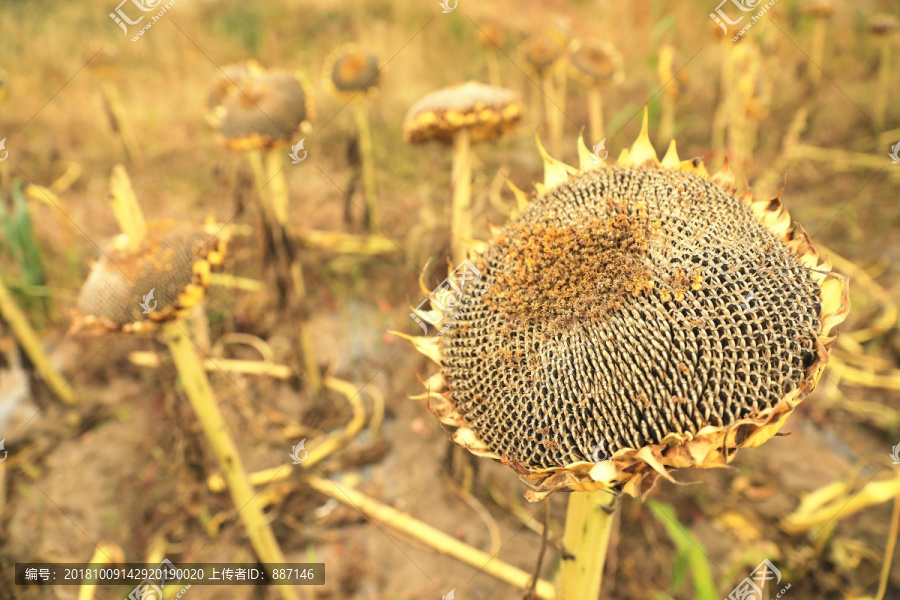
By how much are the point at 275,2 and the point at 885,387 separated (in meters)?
13.3

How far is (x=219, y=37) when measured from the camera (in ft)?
37.0

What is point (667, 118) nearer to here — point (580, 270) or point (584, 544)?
point (580, 270)

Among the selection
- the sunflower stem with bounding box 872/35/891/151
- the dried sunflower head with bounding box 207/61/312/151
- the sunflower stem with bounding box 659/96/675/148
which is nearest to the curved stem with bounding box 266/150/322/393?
the dried sunflower head with bounding box 207/61/312/151

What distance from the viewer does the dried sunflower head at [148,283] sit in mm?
2242

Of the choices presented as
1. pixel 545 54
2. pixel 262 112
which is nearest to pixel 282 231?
pixel 262 112

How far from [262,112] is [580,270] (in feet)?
9.30

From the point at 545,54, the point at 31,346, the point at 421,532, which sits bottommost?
the point at 421,532

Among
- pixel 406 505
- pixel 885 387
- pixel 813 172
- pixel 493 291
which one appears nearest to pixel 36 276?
pixel 406 505

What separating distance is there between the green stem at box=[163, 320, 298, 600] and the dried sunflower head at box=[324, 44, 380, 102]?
2851 millimetres

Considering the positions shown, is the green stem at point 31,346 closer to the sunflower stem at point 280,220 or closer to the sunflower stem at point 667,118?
the sunflower stem at point 280,220

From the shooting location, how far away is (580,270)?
1307 mm

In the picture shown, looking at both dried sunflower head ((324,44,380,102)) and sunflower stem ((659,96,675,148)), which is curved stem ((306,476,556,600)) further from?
sunflower stem ((659,96,675,148))

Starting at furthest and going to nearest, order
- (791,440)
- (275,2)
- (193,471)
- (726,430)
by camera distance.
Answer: (275,2), (791,440), (193,471), (726,430)

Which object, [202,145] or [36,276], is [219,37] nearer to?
[202,145]
